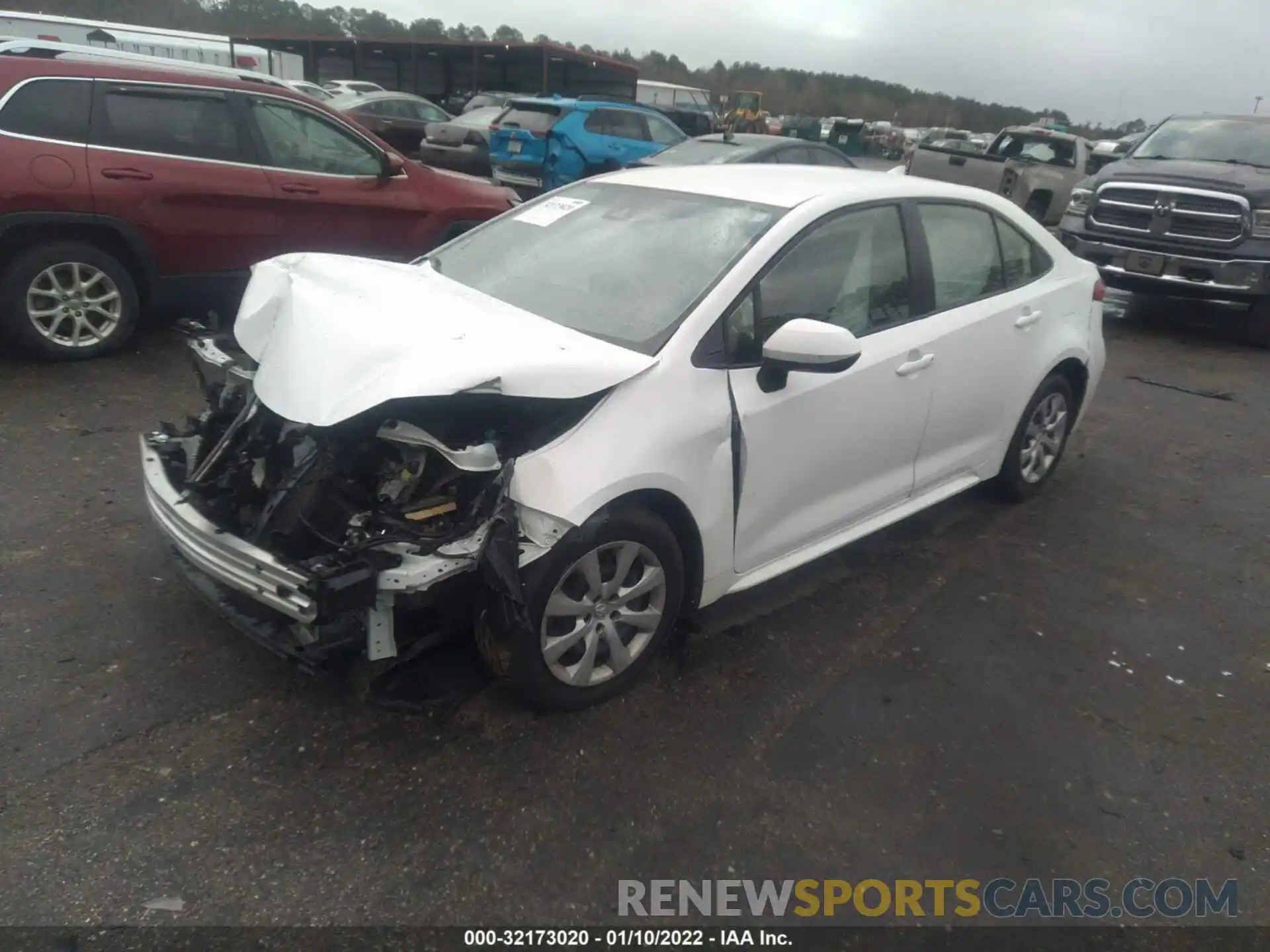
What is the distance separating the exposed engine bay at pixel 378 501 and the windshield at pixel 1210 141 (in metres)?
9.37

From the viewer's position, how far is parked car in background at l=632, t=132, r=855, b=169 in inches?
436

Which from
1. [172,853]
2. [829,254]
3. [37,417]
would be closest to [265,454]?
[172,853]

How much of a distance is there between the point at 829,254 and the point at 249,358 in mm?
2200

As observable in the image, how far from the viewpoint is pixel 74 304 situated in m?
5.85

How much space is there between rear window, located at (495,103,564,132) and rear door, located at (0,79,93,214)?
8.47 metres

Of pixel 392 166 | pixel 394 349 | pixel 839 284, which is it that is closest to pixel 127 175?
pixel 392 166

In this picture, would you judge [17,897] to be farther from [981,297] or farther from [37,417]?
[981,297]

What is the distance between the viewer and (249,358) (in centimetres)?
350

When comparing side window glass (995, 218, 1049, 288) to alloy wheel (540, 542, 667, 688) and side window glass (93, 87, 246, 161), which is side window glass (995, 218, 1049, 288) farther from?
side window glass (93, 87, 246, 161)

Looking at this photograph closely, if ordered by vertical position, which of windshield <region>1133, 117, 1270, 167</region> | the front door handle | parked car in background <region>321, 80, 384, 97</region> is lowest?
parked car in background <region>321, 80, 384, 97</region>

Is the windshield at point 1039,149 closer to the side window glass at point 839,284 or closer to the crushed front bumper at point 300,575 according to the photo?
the side window glass at point 839,284

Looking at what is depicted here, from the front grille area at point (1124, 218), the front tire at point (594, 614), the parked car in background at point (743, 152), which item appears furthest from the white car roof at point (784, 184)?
the parked car in background at point (743, 152)

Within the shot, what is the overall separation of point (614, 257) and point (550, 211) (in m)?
0.66

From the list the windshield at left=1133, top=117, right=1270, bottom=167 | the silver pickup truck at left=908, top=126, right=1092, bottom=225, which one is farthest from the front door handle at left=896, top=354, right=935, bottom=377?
the silver pickup truck at left=908, top=126, right=1092, bottom=225
